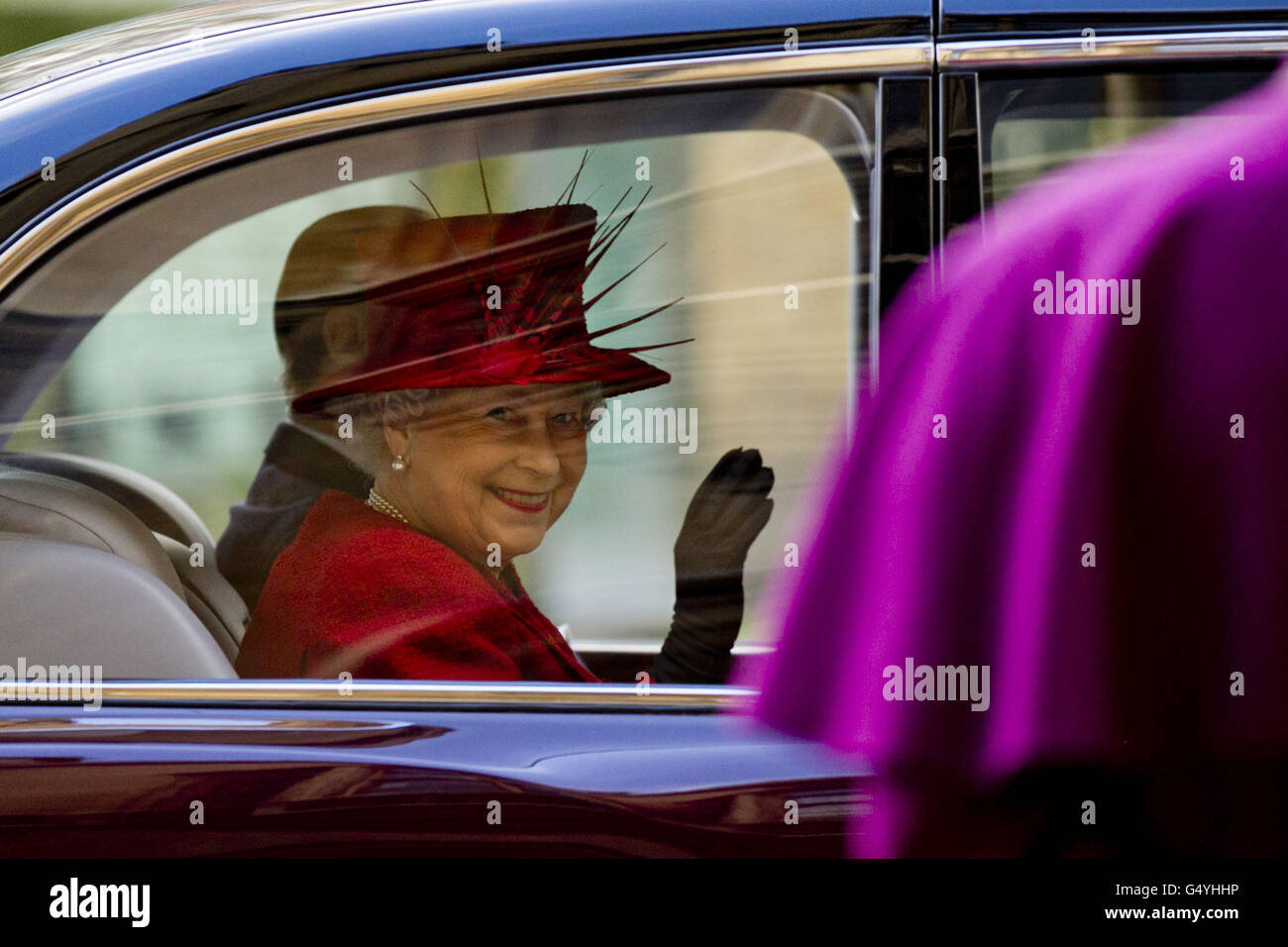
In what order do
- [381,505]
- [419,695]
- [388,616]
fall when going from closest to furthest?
[419,695]
[388,616]
[381,505]

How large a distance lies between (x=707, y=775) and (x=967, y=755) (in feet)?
0.84

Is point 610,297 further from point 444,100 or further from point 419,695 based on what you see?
point 419,695

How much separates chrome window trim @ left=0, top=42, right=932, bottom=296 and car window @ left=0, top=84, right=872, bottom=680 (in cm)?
2

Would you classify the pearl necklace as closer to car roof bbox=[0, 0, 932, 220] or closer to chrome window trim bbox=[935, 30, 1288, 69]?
car roof bbox=[0, 0, 932, 220]

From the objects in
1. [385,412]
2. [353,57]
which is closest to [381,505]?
[385,412]

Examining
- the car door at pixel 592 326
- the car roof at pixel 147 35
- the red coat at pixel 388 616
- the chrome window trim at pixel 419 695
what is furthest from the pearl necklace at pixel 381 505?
the car roof at pixel 147 35

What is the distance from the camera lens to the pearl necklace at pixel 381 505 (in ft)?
5.48

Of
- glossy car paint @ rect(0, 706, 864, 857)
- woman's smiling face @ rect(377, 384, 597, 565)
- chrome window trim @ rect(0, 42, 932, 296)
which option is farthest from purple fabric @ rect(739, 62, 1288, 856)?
woman's smiling face @ rect(377, 384, 597, 565)

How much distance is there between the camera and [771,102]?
1.49 metres

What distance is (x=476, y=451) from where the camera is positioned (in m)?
1.64

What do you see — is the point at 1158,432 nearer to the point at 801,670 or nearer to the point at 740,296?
the point at 801,670

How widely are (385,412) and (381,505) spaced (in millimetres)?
132

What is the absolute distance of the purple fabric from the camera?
118 centimetres
